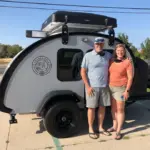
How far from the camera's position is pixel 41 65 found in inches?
187

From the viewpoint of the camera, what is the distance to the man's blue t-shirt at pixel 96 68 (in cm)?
457

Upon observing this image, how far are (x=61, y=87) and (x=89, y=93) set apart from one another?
0.62 meters

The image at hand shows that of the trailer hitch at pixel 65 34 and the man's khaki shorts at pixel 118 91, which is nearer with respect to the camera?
the man's khaki shorts at pixel 118 91

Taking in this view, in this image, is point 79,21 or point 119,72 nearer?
point 119,72

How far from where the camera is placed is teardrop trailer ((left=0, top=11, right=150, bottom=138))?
4.63 metres

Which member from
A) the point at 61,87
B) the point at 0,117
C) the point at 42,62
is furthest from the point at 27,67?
the point at 0,117

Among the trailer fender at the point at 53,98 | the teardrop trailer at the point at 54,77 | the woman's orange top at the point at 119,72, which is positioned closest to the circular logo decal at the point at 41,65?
the teardrop trailer at the point at 54,77

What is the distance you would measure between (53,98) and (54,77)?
40cm

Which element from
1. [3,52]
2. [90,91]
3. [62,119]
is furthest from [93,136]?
[3,52]

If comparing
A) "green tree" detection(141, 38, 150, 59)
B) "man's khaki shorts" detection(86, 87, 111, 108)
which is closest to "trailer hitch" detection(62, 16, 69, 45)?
"man's khaki shorts" detection(86, 87, 111, 108)

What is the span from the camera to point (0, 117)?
6.55 meters

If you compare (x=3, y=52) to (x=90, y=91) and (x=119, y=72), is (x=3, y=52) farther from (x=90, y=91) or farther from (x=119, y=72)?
(x=119, y=72)

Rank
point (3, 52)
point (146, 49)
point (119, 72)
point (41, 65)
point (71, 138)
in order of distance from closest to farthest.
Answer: point (119, 72), point (41, 65), point (71, 138), point (146, 49), point (3, 52)

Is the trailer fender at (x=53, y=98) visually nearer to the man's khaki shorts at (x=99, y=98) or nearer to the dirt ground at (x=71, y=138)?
the man's khaki shorts at (x=99, y=98)
